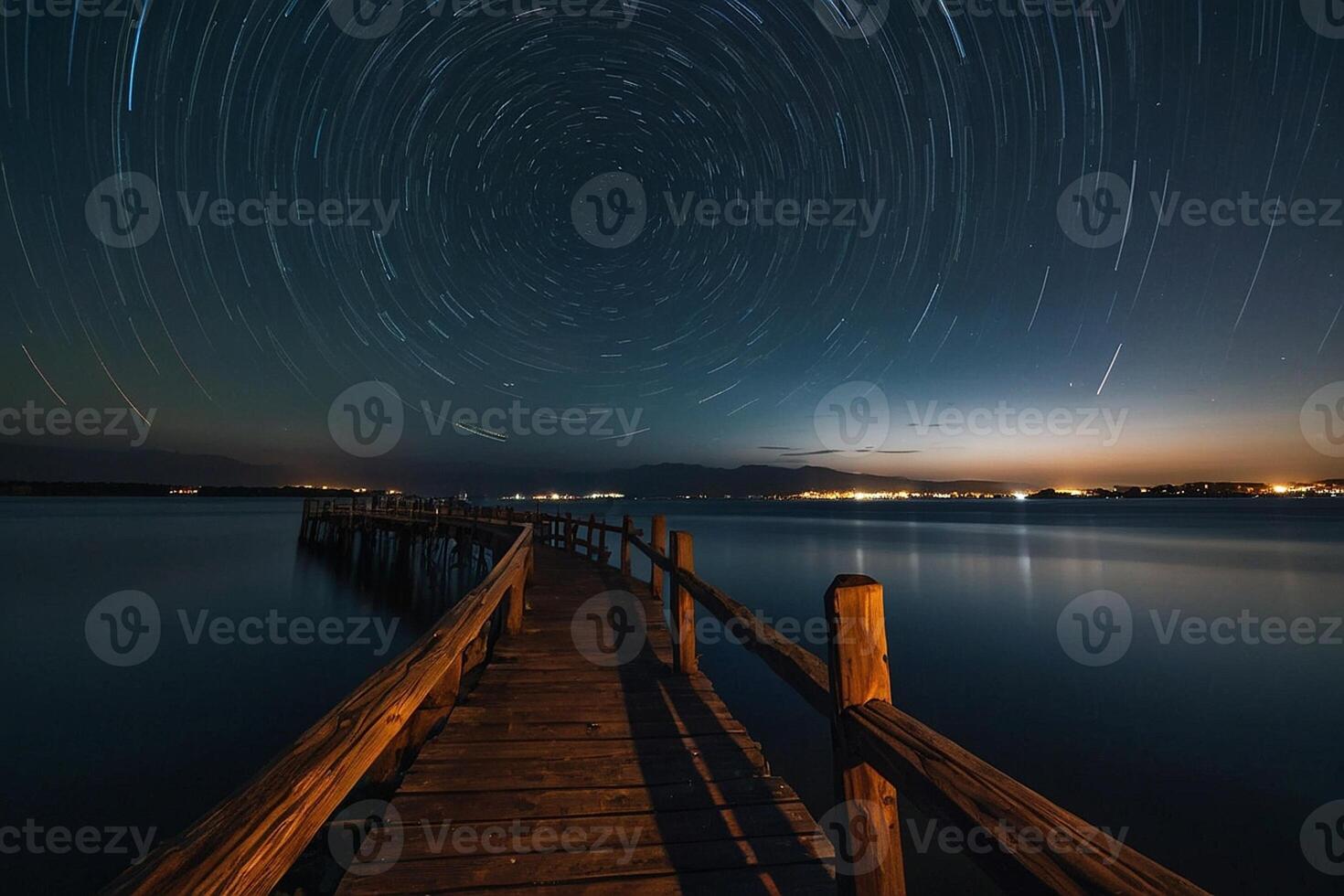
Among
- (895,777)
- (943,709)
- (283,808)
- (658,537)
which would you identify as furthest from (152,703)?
(943,709)

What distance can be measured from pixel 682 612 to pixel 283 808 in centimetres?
415

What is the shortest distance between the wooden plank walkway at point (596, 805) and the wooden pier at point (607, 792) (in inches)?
0.5

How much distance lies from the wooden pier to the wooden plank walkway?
0.5 inches

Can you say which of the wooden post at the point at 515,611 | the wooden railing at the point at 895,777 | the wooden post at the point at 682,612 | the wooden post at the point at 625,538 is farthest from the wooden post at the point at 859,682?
the wooden post at the point at 625,538

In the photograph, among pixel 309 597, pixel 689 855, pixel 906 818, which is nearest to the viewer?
pixel 689 855

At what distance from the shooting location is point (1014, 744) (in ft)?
27.2

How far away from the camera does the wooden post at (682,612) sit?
5234mm

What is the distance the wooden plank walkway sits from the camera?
2500mm

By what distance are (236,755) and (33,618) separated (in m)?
14.3

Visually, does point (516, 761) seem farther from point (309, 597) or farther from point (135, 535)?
point (135, 535)

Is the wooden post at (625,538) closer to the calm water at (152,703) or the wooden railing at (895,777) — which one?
the calm water at (152,703)

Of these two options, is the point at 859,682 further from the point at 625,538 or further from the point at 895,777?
the point at 625,538

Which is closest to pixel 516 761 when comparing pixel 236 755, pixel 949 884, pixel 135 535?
pixel 949 884

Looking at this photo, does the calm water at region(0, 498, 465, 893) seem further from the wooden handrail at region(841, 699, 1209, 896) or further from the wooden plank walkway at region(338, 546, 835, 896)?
the wooden handrail at region(841, 699, 1209, 896)
